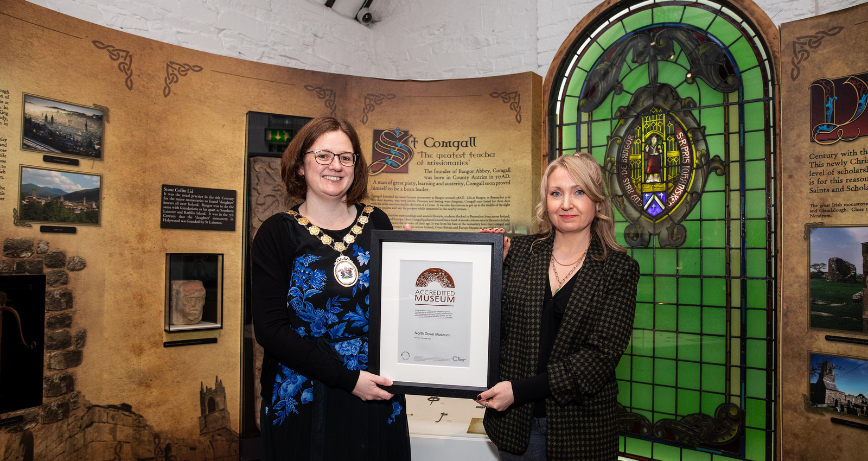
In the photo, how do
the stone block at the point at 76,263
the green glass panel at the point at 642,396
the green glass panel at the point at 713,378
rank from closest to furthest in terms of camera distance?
the stone block at the point at 76,263, the green glass panel at the point at 713,378, the green glass panel at the point at 642,396

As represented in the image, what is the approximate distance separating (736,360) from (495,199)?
1.91 metres

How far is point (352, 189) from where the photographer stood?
Answer: 79.5 inches

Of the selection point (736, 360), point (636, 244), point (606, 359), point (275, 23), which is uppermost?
point (275, 23)

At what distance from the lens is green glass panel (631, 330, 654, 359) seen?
347 centimetres

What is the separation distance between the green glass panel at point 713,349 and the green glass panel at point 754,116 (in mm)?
1369

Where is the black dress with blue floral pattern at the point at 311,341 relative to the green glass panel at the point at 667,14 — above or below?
below

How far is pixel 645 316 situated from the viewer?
3.51m

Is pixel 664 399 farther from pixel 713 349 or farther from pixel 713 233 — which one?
pixel 713 233

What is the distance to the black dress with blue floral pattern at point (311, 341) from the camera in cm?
177

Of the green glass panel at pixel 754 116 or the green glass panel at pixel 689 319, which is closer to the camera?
the green glass panel at pixel 754 116

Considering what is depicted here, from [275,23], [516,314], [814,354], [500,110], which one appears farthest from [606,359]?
[275,23]

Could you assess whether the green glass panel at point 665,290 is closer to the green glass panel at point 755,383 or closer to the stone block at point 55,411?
the green glass panel at point 755,383

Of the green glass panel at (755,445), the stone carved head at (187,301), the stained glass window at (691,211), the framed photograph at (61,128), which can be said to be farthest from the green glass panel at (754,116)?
the framed photograph at (61,128)

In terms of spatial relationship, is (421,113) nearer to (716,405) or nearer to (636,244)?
(636,244)
